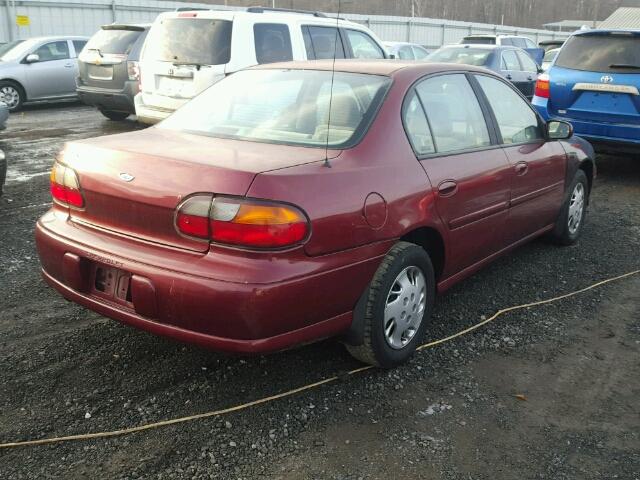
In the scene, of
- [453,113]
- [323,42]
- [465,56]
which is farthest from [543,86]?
[465,56]

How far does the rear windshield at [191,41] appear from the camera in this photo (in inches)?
326

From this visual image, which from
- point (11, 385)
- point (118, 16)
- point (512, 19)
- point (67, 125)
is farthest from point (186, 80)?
point (512, 19)

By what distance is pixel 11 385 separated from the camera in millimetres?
3230

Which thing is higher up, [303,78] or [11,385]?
[303,78]

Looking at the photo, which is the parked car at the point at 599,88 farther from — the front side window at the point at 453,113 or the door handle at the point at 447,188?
the door handle at the point at 447,188

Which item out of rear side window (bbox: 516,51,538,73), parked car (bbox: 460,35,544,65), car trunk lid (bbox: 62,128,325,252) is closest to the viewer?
car trunk lid (bbox: 62,128,325,252)

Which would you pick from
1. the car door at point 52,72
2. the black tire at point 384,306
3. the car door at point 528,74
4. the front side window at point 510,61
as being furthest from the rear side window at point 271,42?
the car door at point 52,72

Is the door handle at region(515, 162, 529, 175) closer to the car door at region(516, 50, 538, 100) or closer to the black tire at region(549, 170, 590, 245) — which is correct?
the black tire at region(549, 170, 590, 245)

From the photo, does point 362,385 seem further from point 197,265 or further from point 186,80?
point 186,80

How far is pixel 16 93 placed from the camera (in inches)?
535

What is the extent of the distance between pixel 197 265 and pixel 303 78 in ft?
5.16

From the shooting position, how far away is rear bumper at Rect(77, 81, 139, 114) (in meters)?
11.1

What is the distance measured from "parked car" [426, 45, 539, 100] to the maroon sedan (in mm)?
9245

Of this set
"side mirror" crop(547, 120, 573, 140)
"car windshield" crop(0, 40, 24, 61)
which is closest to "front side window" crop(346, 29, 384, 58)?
"side mirror" crop(547, 120, 573, 140)
